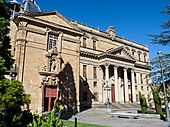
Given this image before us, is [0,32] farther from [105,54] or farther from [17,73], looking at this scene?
[105,54]

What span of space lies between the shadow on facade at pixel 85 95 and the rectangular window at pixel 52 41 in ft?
35.4

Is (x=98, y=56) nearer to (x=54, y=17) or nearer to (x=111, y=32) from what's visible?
(x=111, y=32)

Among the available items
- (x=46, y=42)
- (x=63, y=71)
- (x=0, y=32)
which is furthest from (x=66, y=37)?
(x=0, y=32)

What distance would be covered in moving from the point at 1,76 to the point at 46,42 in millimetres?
13923

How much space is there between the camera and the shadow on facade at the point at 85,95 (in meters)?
Result: 31.7

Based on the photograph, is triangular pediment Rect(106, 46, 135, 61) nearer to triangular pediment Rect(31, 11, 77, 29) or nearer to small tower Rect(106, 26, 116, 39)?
small tower Rect(106, 26, 116, 39)

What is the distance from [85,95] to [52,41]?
13712 millimetres

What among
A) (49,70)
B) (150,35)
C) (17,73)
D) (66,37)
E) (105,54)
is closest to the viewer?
(150,35)

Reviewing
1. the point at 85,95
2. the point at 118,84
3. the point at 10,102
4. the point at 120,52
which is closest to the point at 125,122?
the point at 10,102

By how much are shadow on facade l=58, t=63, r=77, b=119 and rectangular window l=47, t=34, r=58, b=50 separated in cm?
336

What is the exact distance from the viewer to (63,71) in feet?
76.2

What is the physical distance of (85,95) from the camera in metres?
32.6

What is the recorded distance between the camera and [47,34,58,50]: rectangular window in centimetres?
2353

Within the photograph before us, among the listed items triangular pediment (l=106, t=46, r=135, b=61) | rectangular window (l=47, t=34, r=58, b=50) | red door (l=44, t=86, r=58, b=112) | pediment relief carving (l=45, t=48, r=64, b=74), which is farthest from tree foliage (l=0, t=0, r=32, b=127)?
triangular pediment (l=106, t=46, r=135, b=61)
